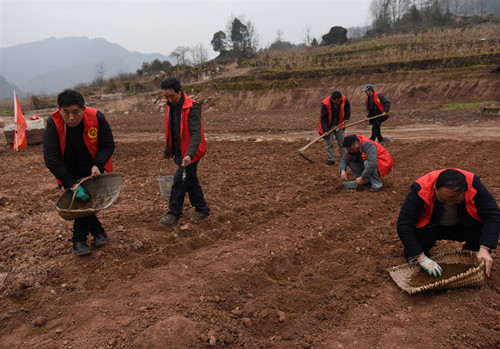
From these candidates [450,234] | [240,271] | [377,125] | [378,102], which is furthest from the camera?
[377,125]

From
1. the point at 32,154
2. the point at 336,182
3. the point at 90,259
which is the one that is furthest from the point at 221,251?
the point at 32,154

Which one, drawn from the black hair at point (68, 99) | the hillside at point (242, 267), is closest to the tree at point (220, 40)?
the hillside at point (242, 267)

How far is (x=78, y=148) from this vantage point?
311 centimetres

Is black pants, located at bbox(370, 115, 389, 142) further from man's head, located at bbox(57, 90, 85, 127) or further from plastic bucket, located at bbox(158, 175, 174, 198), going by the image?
man's head, located at bbox(57, 90, 85, 127)

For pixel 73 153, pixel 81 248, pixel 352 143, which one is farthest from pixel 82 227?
pixel 352 143

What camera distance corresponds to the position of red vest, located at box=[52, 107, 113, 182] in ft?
9.65

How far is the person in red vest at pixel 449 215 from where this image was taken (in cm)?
233

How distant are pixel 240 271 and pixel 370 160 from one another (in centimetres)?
270

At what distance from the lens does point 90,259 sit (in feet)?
10.6

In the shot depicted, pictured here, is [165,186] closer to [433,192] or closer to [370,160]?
[370,160]

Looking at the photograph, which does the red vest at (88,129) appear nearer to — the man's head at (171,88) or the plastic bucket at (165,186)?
the man's head at (171,88)

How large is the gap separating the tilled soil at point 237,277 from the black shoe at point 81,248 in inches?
2.7

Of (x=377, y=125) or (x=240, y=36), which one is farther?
(x=240, y=36)

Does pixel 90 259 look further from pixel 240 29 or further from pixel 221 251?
pixel 240 29
